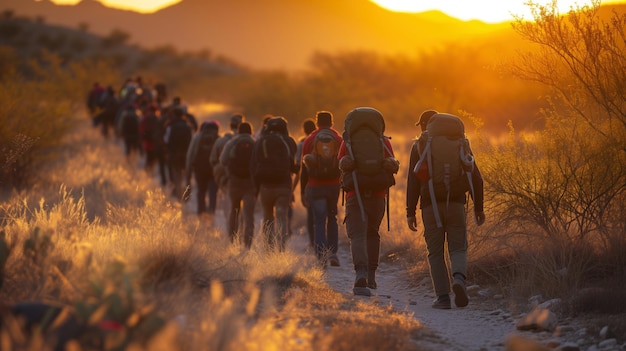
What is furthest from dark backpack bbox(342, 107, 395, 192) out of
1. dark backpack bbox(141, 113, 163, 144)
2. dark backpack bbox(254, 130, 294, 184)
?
dark backpack bbox(141, 113, 163, 144)

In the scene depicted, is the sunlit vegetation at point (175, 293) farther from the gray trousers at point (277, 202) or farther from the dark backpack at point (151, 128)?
the dark backpack at point (151, 128)

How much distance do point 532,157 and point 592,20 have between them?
65.1 inches

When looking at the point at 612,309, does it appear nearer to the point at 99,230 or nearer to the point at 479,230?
the point at 479,230

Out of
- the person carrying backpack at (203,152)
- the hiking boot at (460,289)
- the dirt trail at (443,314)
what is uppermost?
the person carrying backpack at (203,152)

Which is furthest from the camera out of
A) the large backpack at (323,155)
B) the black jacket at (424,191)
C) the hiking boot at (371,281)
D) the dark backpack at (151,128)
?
the dark backpack at (151,128)

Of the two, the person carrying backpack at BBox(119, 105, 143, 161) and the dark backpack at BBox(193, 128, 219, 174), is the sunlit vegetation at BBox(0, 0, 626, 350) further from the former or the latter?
the person carrying backpack at BBox(119, 105, 143, 161)

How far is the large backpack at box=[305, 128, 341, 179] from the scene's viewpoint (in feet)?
35.4

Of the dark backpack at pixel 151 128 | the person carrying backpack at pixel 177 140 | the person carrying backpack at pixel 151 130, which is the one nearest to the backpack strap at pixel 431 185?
the person carrying backpack at pixel 177 140

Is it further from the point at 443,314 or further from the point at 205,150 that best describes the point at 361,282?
the point at 205,150

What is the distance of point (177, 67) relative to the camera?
258ft

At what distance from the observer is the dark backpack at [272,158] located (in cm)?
1151

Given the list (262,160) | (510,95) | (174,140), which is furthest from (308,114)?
(262,160)

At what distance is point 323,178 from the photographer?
10969 millimetres

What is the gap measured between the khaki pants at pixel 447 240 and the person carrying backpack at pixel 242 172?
3.88m
